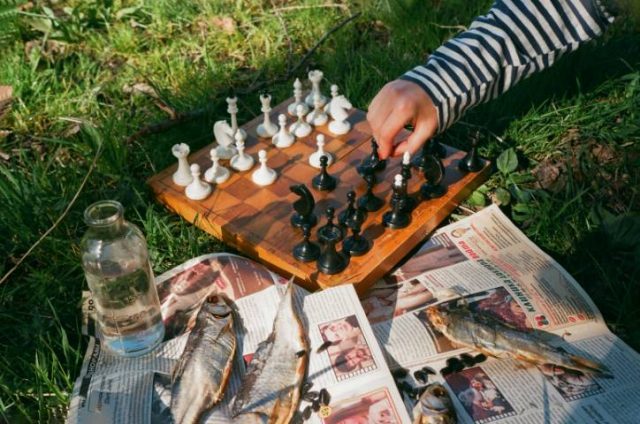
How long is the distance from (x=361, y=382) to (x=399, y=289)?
1.26 ft

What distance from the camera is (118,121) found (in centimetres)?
232

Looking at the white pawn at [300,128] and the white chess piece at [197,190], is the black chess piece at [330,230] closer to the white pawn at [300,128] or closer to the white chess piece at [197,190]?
the white chess piece at [197,190]

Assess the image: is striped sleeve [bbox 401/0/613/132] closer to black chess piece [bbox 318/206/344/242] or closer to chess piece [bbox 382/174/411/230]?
chess piece [bbox 382/174/411/230]

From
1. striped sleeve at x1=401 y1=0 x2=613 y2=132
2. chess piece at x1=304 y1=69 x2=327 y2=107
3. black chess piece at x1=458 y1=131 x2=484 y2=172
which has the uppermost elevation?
striped sleeve at x1=401 y1=0 x2=613 y2=132

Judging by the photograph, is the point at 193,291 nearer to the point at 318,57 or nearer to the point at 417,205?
the point at 417,205

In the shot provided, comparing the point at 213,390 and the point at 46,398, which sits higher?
the point at 213,390

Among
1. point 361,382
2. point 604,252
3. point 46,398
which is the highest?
point 604,252

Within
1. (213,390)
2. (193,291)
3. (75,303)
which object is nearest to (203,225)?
(193,291)

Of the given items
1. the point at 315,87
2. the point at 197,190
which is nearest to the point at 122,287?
the point at 197,190

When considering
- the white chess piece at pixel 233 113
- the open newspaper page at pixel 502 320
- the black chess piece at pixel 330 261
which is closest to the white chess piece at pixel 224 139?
the white chess piece at pixel 233 113

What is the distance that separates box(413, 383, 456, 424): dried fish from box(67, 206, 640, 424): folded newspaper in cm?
3

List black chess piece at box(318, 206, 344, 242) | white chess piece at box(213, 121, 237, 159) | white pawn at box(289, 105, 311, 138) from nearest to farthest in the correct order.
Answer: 1. black chess piece at box(318, 206, 344, 242)
2. white chess piece at box(213, 121, 237, 159)
3. white pawn at box(289, 105, 311, 138)

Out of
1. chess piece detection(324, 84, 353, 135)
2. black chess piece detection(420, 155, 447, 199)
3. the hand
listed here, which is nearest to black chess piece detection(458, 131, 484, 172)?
black chess piece detection(420, 155, 447, 199)

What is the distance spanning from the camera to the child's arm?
175 cm
